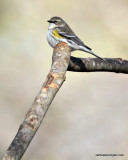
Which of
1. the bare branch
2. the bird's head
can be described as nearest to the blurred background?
the bird's head

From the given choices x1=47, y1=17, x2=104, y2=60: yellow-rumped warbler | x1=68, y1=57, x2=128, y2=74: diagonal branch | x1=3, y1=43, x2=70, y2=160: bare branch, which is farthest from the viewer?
x1=47, y1=17, x2=104, y2=60: yellow-rumped warbler

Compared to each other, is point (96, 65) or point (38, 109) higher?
point (96, 65)

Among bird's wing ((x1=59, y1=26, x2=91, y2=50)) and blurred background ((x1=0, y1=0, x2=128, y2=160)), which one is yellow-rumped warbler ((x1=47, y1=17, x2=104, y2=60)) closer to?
bird's wing ((x1=59, y1=26, x2=91, y2=50))

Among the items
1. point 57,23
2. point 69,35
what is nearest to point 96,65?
point 69,35

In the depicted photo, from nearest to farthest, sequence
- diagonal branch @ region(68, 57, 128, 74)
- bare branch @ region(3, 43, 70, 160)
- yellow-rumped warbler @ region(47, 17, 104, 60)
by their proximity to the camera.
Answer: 1. bare branch @ region(3, 43, 70, 160)
2. diagonal branch @ region(68, 57, 128, 74)
3. yellow-rumped warbler @ region(47, 17, 104, 60)

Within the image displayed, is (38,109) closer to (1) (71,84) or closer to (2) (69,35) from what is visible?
(2) (69,35)
